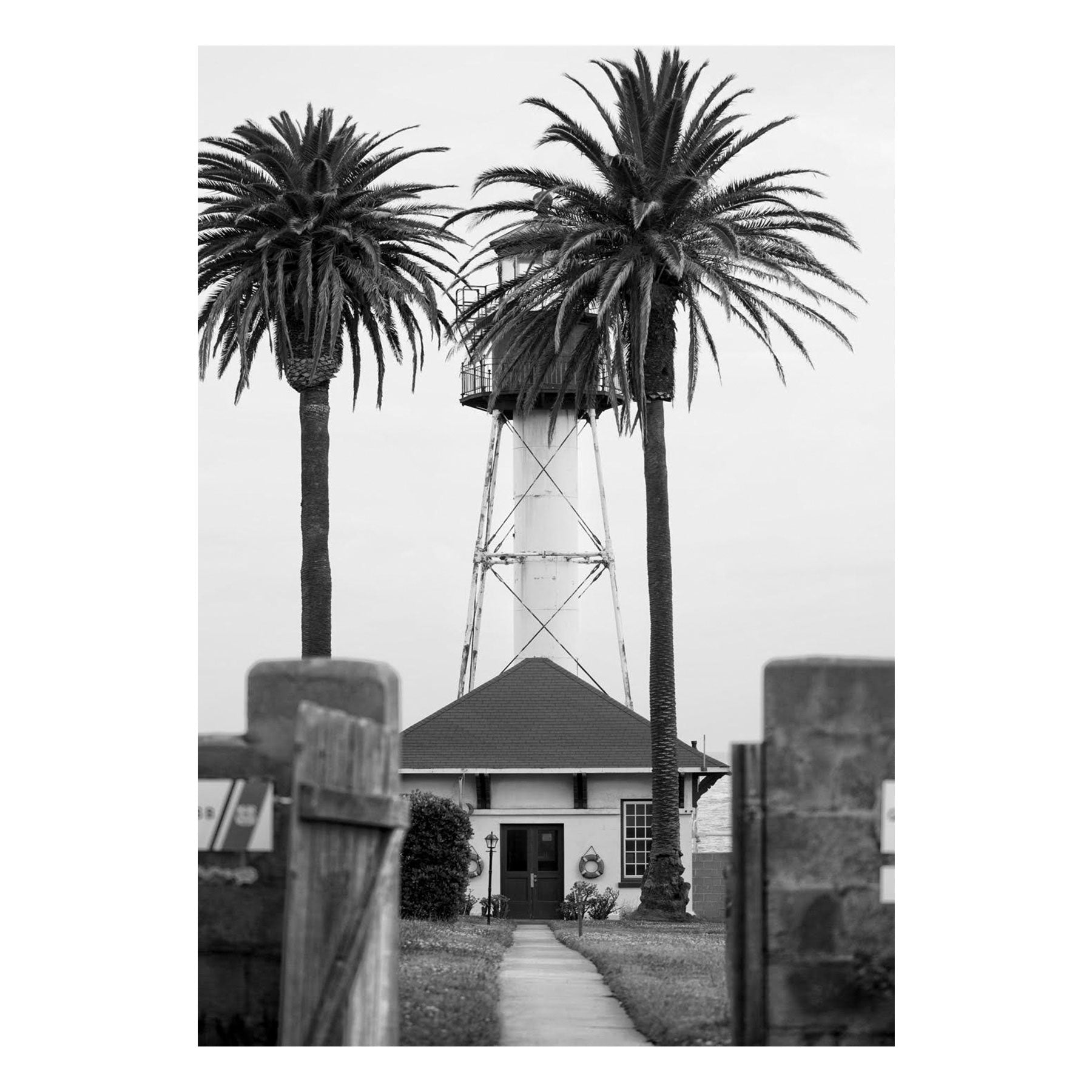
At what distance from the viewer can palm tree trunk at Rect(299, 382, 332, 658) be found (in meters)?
27.6

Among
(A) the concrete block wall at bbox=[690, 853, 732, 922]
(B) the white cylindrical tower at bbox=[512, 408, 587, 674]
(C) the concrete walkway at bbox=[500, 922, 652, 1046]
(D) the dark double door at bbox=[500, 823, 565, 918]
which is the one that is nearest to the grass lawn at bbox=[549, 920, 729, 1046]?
(C) the concrete walkway at bbox=[500, 922, 652, 1046]

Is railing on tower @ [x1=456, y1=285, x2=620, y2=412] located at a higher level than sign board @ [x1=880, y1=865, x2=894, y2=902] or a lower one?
higher

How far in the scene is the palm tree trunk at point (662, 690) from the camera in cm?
3241

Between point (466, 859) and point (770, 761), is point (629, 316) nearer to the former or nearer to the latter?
point (466, 859)

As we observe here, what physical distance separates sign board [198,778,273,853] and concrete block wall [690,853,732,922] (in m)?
29.0

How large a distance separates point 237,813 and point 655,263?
73.1 ft

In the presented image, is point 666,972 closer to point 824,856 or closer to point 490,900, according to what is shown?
point 824,856

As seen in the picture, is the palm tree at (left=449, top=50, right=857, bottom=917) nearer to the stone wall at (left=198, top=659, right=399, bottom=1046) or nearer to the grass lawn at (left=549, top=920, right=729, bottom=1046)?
the grass lawn at (left=549, top=920, right=729, bottom=1046)

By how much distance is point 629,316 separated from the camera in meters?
32.9

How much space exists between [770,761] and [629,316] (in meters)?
22.9

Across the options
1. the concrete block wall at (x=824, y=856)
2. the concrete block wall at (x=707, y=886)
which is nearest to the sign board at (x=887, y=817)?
the concrete block wall at (x=824, y=856)

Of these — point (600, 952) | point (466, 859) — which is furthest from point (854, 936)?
point (466, 859)

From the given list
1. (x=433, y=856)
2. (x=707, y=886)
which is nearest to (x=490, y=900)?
(x=433, y=856)

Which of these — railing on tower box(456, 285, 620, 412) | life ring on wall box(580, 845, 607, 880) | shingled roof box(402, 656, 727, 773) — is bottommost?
life ring on wall box(580, 845, 607, 880)
